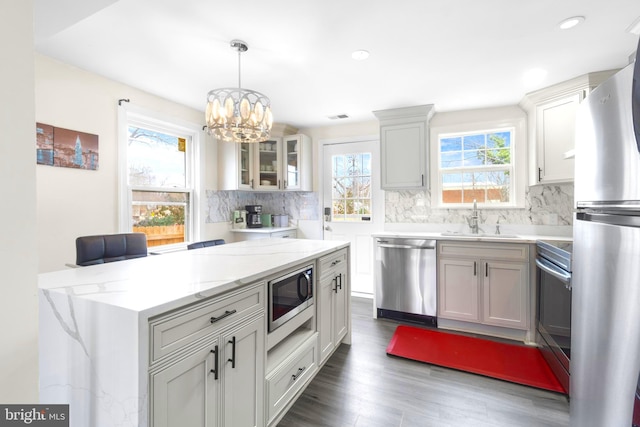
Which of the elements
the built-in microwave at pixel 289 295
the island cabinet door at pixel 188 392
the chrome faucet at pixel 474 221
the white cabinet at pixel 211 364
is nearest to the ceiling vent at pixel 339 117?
the chrome faucet at pixel 474 221

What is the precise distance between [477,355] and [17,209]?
118 inches

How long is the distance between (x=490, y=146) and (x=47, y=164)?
4.48 metres

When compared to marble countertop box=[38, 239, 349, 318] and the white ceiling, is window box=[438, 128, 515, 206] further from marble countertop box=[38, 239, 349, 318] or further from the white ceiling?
marble countertop box=[38, 239, 349, 318]

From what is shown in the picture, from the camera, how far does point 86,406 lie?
1.00 m

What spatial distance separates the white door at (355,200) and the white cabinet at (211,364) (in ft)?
9.32

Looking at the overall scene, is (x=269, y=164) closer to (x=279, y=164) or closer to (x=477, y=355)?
(x=279, y=164)

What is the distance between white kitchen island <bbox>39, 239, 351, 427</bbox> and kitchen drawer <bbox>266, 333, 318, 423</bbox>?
0.01 meters

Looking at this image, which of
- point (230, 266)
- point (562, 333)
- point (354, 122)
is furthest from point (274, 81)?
point (562, 333)

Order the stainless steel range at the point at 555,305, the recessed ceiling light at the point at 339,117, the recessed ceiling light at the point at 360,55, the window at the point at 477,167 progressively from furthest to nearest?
the recessed ceiling light at the point at 339,117, the window at the point at 477,167, the recessed ceiling light at the point at 360,55, the stainless steel range at the point at 555,305

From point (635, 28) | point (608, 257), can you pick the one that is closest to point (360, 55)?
point (635, 28)

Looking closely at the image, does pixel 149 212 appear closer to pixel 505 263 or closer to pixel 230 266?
pixel 230 266

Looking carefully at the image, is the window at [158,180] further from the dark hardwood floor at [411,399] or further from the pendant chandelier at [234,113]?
the dark hardwood floor at [411,399]

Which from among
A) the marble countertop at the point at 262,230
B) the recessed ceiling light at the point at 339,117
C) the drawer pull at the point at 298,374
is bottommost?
the drawer pull at the point at 298,374

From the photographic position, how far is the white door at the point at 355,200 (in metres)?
4.10
